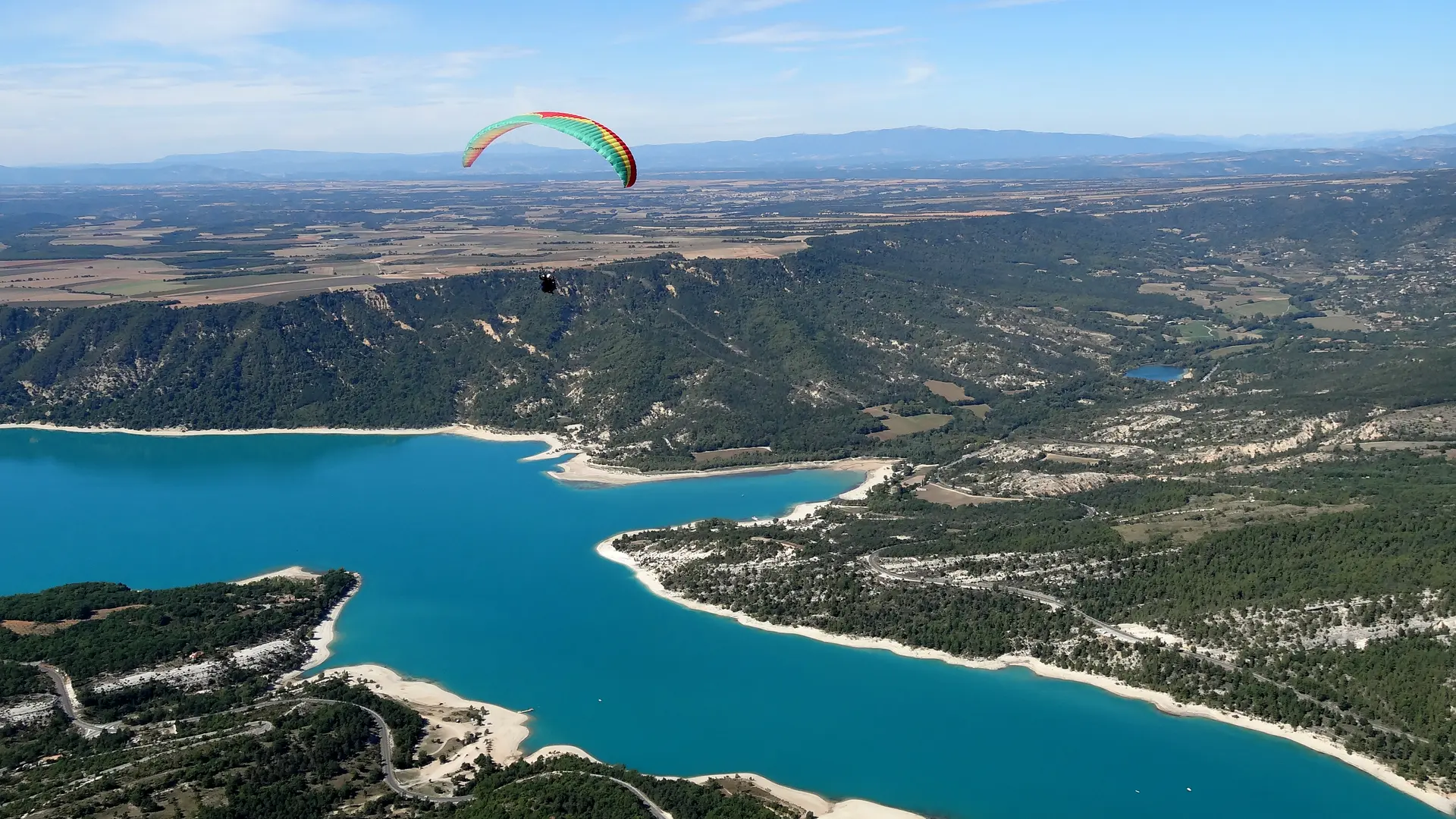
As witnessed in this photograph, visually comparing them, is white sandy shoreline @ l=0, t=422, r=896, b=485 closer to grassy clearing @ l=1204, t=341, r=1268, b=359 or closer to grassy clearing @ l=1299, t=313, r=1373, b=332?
grassy clearing @ l=1204, t=341, r=1268, b=359

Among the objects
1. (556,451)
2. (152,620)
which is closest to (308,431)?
(556,451)

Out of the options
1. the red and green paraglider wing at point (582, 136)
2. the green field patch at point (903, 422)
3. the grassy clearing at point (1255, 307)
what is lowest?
the green field patch at point (903, 422)

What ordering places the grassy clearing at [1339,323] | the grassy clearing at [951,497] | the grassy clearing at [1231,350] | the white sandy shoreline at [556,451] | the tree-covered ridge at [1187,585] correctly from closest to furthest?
1. the tree-covered ridge at [1187,585]
2. the grassy clearing at [951,497]
3. the white sandy shoreline at [556,451]
4. the grassy clearing at [1231,350]
5. the grassy clearing at [1339,323]

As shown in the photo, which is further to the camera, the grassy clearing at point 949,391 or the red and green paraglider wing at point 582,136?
the grassy clearing at point 949,391

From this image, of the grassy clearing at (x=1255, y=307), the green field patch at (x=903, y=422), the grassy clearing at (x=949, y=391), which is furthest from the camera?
the grassy clearing at (x=1255, y=307)

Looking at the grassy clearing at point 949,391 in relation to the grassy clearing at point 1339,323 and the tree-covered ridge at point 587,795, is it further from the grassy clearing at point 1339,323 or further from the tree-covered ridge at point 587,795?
the tree-covered ridge at point 587,795

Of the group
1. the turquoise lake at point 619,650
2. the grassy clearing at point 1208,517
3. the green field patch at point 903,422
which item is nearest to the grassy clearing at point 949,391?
the green field patch at point 903,422
